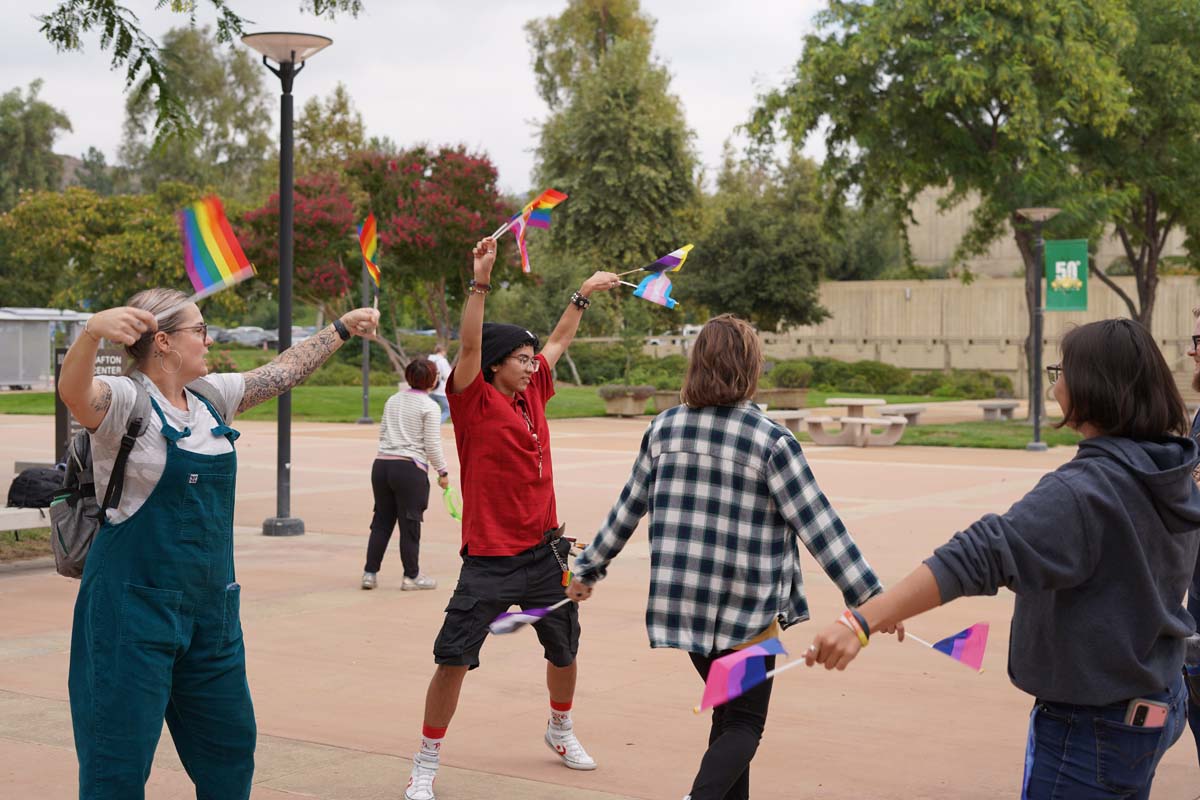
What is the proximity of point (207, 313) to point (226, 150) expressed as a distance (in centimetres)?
1470

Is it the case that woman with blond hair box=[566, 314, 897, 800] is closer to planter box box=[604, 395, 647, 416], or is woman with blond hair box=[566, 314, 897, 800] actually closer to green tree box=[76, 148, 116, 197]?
planter box box=[604, 395, 647, 416]

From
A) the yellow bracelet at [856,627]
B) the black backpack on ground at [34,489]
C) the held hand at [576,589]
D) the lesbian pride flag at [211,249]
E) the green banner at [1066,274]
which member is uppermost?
the green banner at [1066,274]

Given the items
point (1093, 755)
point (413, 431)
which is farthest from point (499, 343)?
point (413, 431)

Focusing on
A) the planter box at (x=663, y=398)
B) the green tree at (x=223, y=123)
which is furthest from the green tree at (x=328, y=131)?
the planter box at (x=663, y=398)

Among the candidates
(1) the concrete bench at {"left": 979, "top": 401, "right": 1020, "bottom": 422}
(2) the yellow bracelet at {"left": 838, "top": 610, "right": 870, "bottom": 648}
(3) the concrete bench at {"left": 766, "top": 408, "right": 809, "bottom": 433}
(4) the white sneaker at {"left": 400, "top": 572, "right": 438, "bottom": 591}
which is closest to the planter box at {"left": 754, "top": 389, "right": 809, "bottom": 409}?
(1) the concrete bench at {"left": 979, "top": 401, "right": 1020, "bottom": 422}

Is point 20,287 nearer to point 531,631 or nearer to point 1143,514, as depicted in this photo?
point 531,631

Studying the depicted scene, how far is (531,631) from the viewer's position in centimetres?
759

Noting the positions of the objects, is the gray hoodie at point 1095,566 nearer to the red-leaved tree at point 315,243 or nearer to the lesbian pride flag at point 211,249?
the lesbian pride flag at point 211,249

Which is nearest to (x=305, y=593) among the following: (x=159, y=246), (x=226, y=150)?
(x=159, y=246)

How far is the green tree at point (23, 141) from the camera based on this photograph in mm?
54438

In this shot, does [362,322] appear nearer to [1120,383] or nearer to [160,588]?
[160,588]

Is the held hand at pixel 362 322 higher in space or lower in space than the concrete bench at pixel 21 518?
higher

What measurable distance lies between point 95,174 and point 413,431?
8344cm

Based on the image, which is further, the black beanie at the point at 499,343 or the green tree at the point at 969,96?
the green tree at the point at 969,96
